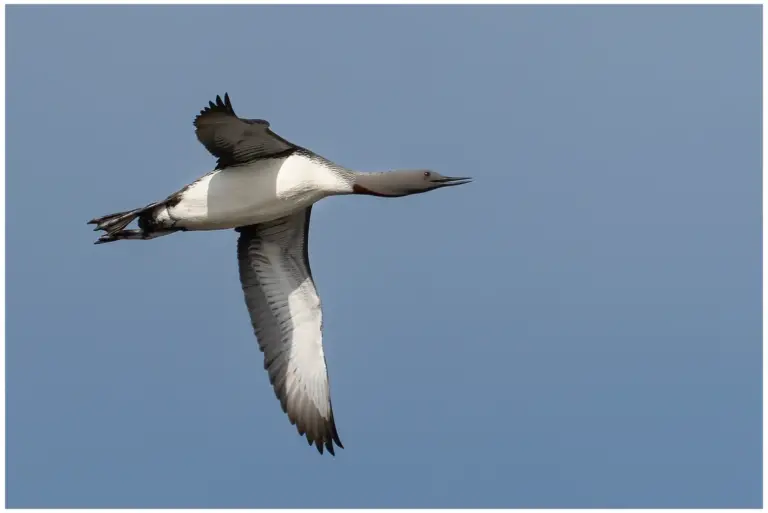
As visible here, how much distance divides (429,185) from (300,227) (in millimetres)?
1870

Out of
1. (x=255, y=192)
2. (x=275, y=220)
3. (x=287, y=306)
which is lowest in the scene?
(x=287, y=306)

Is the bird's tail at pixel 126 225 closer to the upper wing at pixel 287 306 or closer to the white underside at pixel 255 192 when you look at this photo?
the white underside at pixel 255 192

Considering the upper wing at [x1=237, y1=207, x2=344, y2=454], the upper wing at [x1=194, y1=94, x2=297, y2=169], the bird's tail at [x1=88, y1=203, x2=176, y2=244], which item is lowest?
the upper wing at [x1=237, y1=207, x2=344, y2=454]

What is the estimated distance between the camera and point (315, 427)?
45.9 feet

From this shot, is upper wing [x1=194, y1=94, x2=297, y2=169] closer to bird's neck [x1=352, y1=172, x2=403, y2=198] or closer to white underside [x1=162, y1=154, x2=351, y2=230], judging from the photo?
white underside [x1=162, y1=154, x2=351, y2=230]

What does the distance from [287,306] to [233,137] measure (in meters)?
2.29

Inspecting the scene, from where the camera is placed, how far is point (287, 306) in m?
14.2

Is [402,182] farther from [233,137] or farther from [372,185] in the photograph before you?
[233,137]

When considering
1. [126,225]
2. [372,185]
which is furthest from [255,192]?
[126,225]

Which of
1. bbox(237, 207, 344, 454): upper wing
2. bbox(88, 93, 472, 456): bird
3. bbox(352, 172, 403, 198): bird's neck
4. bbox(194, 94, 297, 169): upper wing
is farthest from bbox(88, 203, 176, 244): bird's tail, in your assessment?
bbox(352, 172, 403, 198): bird's neck

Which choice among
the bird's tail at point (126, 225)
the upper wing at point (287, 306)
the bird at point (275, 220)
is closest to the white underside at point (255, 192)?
the bird at point (275, 220)

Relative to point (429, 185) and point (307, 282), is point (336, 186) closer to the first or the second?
point (429, 185)

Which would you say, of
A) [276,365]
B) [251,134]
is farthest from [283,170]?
[276,365]

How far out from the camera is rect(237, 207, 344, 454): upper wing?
14.1m
